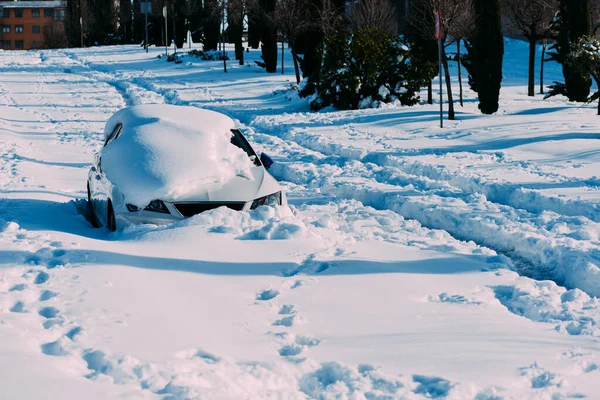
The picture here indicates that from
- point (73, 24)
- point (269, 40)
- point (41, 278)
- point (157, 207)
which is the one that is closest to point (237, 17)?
point (269, 40)

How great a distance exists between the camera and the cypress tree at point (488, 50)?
25906 mm

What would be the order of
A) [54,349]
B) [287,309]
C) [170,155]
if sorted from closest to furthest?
[54,349] → [287,309] → [170,155]

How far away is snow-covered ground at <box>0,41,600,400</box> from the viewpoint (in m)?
4.91

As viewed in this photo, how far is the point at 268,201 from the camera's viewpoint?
9.08m

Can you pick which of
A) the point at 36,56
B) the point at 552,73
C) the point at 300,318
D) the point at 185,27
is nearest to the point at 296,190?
the point at 300,318

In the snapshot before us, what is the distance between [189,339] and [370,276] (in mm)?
2171

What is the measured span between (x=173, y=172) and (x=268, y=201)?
1056 millimetres

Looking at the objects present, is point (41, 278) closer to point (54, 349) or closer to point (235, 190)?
point (54, 349)

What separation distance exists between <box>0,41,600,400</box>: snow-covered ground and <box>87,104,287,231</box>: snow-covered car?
0.85 ft

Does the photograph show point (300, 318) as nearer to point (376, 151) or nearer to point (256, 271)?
point (256, 271)

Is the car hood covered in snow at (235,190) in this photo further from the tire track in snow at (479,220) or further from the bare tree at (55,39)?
the bare tree at (55,39)

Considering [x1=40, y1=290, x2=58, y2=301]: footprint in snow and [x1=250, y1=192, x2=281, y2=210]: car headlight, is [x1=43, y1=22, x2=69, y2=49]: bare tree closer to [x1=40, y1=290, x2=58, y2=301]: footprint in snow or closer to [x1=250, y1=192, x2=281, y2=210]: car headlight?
[x1=250, y1=192, x2=281, y2=210]: car headlight

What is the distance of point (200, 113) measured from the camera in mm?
10562

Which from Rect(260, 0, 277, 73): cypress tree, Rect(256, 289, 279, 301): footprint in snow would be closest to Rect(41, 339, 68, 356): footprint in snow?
Rect(256, 289, 279, 301): footprint in snow
